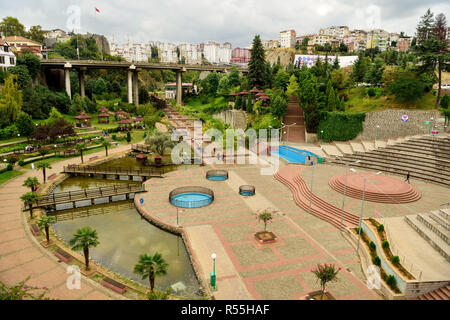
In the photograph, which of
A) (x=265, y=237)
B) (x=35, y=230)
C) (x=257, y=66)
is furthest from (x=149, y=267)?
(x=257, y=66)

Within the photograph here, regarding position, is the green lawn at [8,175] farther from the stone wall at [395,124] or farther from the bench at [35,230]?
the stone wall at [395,124]

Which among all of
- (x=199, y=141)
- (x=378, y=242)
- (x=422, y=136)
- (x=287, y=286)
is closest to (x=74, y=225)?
(x=287, y=286)

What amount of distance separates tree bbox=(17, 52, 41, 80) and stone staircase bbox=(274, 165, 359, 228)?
202ft

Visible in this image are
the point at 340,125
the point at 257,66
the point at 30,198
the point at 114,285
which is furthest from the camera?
the point at 257,66

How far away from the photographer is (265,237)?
65.6 ft

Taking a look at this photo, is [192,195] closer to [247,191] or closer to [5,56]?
[247,191]

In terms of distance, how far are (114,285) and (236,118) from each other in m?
49.5

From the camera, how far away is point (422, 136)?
122 ft

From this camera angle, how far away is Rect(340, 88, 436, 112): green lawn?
43062 mm

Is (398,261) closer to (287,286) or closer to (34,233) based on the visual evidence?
(287,286)

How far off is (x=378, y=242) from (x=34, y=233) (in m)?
23.3

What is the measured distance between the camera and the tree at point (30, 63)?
63406mm

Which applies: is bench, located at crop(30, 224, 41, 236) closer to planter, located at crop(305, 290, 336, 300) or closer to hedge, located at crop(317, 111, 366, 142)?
planter, located at crop(305, 290, 336, 300)

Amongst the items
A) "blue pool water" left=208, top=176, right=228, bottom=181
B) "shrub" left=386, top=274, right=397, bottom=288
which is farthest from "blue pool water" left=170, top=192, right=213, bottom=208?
"shrub" left=386, top=274, right=397, bottom=288
